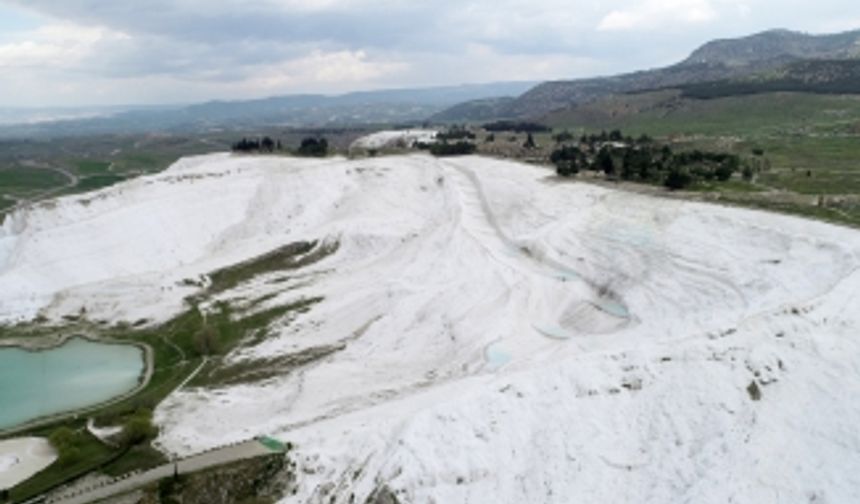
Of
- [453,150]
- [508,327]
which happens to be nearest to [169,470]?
[508,327]

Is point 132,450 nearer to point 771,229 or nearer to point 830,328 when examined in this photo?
point 830,328

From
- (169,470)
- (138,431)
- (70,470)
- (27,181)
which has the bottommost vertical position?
(70,470)

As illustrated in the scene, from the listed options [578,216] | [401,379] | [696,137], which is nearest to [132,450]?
[401,379]

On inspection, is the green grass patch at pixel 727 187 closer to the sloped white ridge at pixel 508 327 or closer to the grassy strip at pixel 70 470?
the sloped white ridge at pixel 508 327

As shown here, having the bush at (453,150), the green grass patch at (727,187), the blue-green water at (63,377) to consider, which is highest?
the bush at (453,150)

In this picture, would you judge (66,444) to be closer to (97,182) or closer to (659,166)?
(659,166)

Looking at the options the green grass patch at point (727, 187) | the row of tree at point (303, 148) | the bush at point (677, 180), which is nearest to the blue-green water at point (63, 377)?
the bush at point (677, 180)
